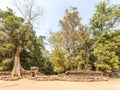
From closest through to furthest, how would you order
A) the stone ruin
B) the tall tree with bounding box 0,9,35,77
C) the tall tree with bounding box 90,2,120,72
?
the stone ruin → the tall tree with bounding box 90,2,120,72 → the tall tree with bounding box 0,9,35,77

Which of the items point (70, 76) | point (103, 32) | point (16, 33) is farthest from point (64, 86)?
point (16, 33)

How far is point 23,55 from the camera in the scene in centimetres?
2759

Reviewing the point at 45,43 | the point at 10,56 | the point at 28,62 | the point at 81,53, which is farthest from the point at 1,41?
the point at 81,53

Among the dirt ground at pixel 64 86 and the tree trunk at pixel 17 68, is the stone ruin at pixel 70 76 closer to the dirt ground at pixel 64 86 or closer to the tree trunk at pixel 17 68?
the tree trunk at pixel 17 68

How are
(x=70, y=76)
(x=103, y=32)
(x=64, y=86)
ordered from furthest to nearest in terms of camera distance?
(x=103, y=32), (x=70, y=76), (x=64, y=86)

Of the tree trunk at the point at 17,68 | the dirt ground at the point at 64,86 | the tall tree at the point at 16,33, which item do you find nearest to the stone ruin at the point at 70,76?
the tree trunk at the point at 17,68

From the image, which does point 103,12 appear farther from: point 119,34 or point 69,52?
point 69,52

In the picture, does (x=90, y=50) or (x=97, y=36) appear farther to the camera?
(x=90, y=50)

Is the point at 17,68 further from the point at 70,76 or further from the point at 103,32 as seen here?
the point at 103,32

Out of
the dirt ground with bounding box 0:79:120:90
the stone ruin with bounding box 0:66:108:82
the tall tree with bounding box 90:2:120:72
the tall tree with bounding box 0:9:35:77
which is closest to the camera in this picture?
the dirt ground with bounding box 0:79:120:90

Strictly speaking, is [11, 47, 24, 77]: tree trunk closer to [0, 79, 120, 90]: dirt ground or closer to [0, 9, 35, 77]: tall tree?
[0, 9, 35, 77]: tall tree

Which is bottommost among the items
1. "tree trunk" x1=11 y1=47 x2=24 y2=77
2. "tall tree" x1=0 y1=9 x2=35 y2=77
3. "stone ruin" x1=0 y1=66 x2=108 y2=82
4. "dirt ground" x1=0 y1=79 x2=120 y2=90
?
"dirt ground" x1=0 y1=79 x2=120 y2=90

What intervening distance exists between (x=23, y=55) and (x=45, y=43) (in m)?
4.97

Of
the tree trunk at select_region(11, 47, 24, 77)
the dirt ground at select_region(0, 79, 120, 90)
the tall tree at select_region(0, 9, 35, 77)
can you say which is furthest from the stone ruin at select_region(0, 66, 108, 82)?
the tall tree at select_region(0, 9, 35, 77)
